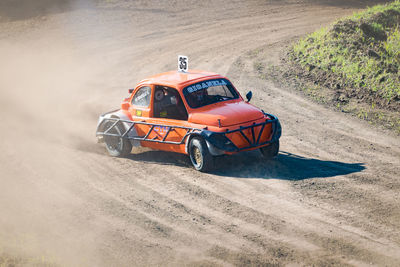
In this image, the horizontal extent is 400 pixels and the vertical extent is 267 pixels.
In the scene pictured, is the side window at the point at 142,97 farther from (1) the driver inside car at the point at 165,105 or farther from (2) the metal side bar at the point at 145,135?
(2) the metal side bar at the point at 145,135

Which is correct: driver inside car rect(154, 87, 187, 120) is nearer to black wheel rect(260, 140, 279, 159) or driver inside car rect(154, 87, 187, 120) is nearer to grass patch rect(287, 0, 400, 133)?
black wheel rect(260, 140, 279, 159)

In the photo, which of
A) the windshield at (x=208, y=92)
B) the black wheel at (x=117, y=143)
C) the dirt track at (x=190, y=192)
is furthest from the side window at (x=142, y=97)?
the dirt track at (x=190, y=192)

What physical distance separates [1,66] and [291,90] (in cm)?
1361

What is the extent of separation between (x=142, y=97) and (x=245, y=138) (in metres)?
2.87

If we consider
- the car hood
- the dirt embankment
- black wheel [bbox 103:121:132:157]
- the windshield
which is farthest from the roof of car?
the dirt embankment

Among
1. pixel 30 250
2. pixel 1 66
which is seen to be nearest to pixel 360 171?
pixel 30 250

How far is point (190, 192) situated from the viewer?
929 centimetres

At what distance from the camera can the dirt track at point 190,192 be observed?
286 inches

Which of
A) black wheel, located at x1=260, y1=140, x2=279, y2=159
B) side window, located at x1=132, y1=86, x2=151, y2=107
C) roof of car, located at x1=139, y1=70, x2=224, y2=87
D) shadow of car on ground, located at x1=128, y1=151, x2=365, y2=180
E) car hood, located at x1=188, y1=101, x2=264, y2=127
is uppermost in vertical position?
roof of car, located at x1=139, y1=70, x2=224, y2=87

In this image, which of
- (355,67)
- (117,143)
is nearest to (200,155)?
(117,143)

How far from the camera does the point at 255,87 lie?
17.4m

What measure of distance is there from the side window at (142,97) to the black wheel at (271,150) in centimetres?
280

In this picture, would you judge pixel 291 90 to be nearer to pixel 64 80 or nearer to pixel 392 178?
pixel 392 178

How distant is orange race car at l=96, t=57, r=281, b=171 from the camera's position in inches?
388
